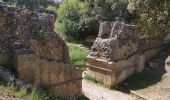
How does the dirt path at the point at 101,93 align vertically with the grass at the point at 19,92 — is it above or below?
below

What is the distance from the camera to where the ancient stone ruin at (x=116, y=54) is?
14383mm

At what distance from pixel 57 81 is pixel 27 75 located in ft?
5.56

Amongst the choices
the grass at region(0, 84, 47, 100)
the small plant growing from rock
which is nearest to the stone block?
the small plant growing from rock

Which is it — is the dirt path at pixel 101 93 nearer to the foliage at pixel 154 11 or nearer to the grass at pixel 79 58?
Answer: the grass at pixel 79 58

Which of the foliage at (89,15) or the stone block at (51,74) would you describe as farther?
the foliage at (89,15)

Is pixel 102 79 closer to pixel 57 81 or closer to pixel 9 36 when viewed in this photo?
pixel 57 81

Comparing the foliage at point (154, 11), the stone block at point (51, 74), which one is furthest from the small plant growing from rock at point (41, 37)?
the foliage at point (154, 11)

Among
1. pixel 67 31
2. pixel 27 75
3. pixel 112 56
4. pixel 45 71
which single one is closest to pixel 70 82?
pixel 45 71

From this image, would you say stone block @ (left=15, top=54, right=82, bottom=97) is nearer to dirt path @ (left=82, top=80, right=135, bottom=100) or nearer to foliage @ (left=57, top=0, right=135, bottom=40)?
dirt path @ (left=82, top=80, right=135, bottom=100)

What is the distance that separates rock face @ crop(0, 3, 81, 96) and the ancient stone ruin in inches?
122

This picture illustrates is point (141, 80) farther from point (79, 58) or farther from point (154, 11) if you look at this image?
point (154, 11)

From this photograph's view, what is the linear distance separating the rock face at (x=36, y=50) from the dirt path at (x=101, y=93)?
1477 millimetres

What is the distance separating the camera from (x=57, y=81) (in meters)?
10.8

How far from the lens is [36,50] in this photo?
393 inches
